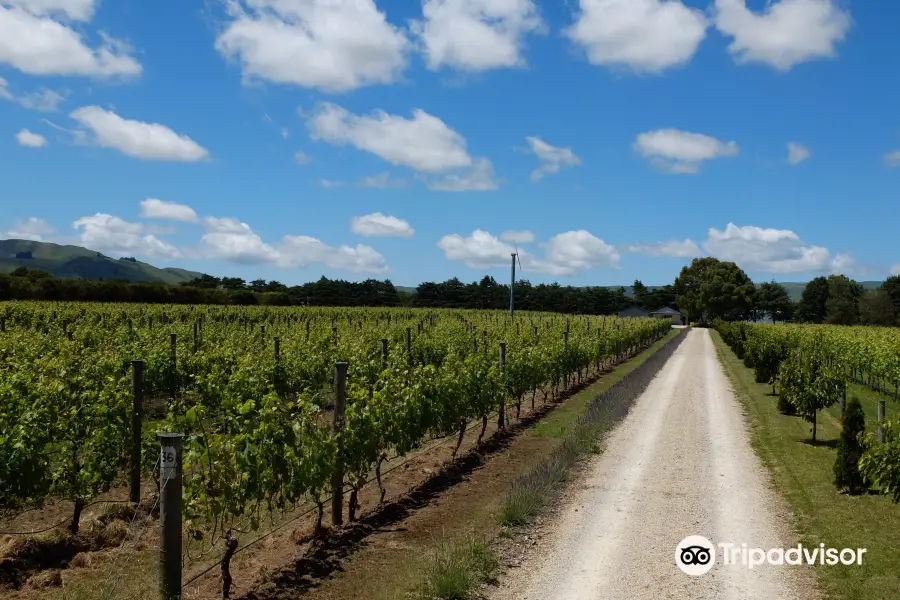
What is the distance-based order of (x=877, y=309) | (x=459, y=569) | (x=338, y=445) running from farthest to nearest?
(x=877, y=309), (x=338, y=445), (x=459, y=569)

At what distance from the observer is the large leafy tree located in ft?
347

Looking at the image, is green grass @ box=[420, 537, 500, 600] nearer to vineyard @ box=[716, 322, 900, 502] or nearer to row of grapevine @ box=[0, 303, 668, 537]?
row of grapevine @ box=[0, 303, 668, 537]

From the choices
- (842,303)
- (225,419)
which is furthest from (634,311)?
(225,419)

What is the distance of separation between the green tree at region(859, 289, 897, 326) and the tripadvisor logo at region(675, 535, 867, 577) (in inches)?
4095

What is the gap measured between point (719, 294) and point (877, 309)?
865 inches

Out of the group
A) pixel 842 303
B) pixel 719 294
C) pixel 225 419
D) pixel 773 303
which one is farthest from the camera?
pixel 773 303

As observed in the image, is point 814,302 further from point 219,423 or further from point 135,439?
point 135,439

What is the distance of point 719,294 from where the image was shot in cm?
10600

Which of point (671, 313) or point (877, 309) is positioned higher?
point (877, 309)

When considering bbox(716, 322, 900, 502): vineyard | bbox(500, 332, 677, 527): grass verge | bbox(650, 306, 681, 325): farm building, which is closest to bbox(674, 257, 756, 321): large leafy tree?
bbox(650, 306, 681, 325): farm building

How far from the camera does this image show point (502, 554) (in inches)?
305

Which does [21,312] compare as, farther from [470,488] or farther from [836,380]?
[836,380]

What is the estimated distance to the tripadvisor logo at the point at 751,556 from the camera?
24.6ft

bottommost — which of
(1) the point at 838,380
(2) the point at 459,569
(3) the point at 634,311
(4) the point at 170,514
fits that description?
(2) the point at 459,569
